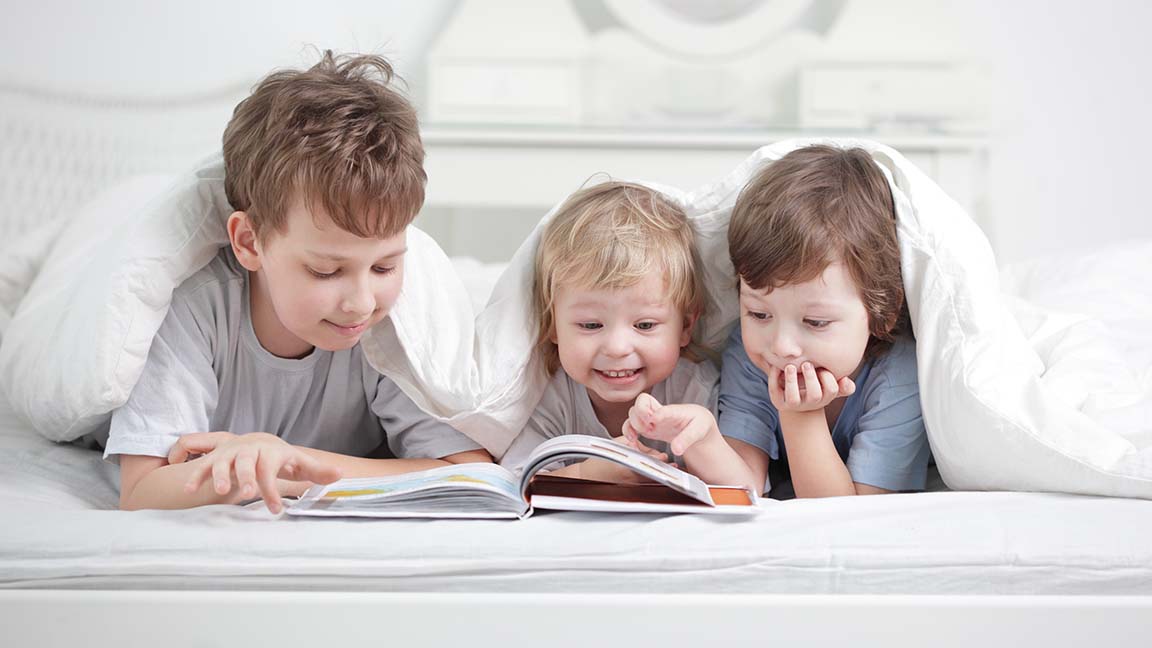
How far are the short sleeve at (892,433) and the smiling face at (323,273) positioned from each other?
509 millimetres

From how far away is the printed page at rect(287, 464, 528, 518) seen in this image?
0.86 meters

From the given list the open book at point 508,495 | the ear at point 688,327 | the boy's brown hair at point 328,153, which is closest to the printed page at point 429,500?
the open book at point 508,495

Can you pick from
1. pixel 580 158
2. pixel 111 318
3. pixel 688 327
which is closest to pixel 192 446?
pixel 111 318

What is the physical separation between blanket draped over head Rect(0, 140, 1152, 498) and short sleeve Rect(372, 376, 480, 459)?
0.03 meters

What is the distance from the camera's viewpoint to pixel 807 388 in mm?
1021

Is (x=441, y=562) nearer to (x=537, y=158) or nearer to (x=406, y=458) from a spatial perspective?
(x=406, y=458)

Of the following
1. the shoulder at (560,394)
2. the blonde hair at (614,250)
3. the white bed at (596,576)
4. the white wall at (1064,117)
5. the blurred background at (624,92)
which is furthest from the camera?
the white wall at (1064,117)

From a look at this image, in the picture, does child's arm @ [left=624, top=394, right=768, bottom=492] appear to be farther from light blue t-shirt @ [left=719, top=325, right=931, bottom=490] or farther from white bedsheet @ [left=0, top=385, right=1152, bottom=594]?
white bedsheet @ [left=0, top=385, right=1152, bottom=594]

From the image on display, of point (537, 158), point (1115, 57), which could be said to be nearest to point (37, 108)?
point (537, 158)

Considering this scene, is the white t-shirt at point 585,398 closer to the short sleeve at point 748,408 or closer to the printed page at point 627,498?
the short sleeve at point 748,408

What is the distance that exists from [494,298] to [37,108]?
4.37 feet

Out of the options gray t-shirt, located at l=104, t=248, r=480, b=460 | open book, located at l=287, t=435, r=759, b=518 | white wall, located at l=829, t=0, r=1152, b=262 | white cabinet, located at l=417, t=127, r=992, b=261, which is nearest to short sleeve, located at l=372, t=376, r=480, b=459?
gray t-shirt, located at l=104, t=248, r=480, b=460

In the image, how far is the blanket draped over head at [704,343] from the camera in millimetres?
944

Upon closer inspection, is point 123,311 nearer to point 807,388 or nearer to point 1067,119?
point 807,388
